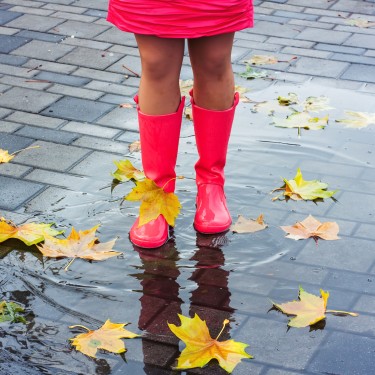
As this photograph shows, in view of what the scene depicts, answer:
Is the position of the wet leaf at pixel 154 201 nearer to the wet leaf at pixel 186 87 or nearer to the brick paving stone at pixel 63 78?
A: the wet leaf at pixel 186 87

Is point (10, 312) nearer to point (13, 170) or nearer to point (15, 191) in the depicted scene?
point (15, 191)

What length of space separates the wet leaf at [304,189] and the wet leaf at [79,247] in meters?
0.79

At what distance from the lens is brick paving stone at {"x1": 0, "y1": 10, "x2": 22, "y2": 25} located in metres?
5.54

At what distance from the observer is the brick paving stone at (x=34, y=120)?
416 cm

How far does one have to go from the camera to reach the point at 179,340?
8.48 feet

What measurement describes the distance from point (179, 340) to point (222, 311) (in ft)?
0.73

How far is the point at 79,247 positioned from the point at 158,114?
55 cm

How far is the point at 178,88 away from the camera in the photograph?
312 centimetres

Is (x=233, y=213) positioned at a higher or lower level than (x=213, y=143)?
lower

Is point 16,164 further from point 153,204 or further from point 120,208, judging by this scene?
point 153,204

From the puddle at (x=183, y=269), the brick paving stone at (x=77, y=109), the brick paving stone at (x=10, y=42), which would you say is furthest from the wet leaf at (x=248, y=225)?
the brick paving stone at (x=10, y=42)

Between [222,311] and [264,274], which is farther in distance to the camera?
[264,274]

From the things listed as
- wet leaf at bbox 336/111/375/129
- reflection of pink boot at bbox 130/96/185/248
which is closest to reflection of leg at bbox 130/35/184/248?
reflection of pink boot at bbox 130/96/185/248

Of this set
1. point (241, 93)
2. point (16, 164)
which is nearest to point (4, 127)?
point (16, 164)
